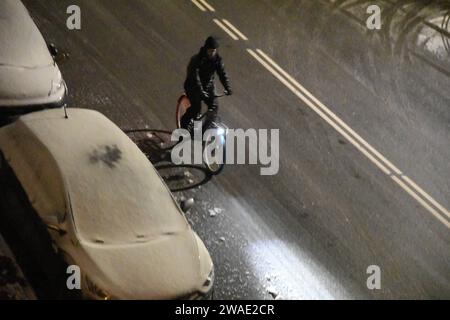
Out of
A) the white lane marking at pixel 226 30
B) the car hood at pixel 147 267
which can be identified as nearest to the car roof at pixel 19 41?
the car hood at pixel 147 267

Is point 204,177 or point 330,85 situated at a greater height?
point 330,85

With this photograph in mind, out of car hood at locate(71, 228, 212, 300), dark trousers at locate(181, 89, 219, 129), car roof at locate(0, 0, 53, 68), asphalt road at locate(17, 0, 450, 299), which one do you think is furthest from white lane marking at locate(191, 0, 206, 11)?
car hood at locate(71, 228, 212, 300)

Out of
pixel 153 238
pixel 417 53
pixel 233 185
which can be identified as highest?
pixel 417 53

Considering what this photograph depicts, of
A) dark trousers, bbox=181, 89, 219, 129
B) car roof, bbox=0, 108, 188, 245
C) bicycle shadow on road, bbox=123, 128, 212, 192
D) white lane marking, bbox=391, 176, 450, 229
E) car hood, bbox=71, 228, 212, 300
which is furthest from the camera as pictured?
white lane marking, bbox=391, 176, 450, 229

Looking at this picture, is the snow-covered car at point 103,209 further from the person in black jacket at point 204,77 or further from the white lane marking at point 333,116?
the white lane marking at point 333,116

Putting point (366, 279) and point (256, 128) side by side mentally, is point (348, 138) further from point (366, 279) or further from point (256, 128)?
point (366, 279)

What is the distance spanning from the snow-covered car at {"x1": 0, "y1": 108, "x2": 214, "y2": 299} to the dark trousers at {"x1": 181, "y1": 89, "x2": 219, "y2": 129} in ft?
6.95

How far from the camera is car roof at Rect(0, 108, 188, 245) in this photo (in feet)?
19.8

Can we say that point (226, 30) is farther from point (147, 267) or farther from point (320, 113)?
point (147, 267)

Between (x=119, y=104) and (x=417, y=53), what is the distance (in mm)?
7036

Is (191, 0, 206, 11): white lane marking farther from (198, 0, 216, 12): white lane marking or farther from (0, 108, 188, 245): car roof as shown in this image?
(0, 108, 188, 245): car roof

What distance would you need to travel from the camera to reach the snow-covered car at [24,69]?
802 cm
